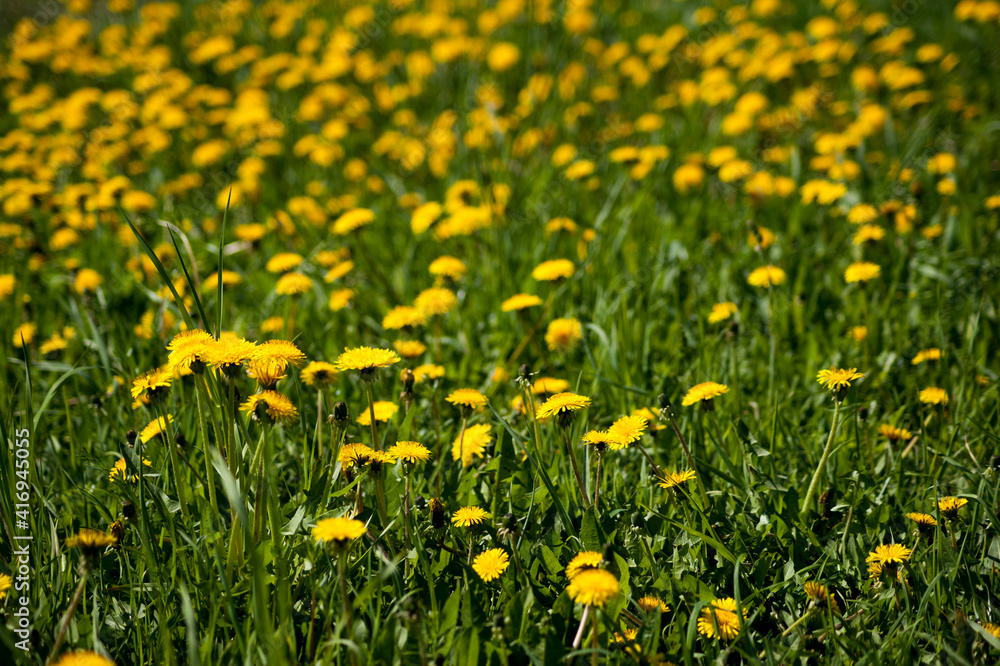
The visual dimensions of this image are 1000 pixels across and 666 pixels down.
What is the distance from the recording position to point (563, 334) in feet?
7.43

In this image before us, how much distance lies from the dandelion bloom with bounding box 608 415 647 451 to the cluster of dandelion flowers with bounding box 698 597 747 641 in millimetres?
336

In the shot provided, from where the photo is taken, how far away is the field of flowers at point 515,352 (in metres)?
1.38

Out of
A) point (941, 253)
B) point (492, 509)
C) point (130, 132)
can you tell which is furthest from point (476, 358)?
point (130, 132)

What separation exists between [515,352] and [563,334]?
191 mm

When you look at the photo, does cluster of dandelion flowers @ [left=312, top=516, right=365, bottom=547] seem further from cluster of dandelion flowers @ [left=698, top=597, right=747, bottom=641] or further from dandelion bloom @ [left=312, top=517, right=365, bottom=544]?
cluster of dandelion flowers @ [left=698, top=597, right=747, bottom=641]

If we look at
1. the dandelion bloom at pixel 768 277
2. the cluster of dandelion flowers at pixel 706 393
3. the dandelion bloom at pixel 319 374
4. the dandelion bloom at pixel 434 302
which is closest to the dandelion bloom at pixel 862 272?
the dandelion bloom at pixel 768 277

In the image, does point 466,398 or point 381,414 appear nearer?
point 466,398

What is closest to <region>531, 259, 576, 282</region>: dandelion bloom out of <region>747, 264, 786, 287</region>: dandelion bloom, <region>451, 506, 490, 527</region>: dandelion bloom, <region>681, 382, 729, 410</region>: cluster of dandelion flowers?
<region>747, 264, 786, 287</region>: dandelion bloom

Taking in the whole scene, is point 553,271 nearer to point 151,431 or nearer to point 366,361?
point 366,361

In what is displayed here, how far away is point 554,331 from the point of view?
7.45 feet

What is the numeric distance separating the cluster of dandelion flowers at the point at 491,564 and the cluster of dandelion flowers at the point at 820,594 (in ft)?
1.90

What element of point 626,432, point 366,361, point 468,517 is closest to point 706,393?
point 626,432

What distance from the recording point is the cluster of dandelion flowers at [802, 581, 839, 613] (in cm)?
137

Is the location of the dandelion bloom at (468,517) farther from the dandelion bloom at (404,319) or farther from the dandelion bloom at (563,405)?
the dandelion bloom at (404,319)
